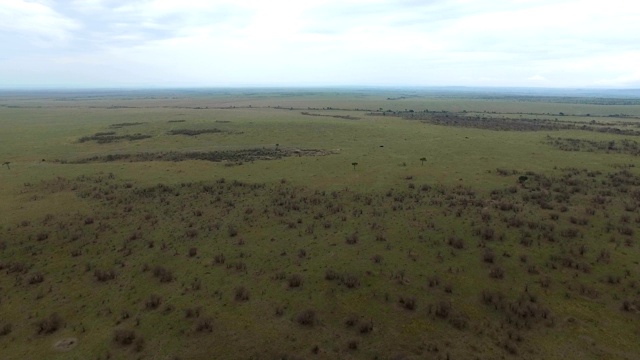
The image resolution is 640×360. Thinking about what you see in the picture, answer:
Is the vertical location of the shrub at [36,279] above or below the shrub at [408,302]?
below

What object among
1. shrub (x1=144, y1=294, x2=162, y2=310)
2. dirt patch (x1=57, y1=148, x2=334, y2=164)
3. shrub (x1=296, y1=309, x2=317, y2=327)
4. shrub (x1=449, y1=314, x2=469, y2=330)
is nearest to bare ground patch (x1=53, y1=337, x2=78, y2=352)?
shrub (x1=144, y1=294, x2=162, y2=310)

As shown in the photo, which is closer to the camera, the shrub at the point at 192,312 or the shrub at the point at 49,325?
the shrub at the point at 49,325

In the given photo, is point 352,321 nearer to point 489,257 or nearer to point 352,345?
point 352,345

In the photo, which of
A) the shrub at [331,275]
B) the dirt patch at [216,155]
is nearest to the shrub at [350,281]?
the shrub at [331,275]

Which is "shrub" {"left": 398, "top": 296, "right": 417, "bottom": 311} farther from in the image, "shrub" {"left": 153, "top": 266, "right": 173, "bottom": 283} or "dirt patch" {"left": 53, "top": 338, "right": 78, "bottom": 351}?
"dirt patch" {"left": 53, "top": 338, "right": 78, "bottom": 351}

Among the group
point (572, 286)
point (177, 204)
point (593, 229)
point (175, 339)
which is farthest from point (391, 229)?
point (177, 204)

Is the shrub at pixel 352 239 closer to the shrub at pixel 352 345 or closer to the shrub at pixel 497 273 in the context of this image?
the shrub at pixel 497 273

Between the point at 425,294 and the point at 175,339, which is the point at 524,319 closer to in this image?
the point at 425,294
